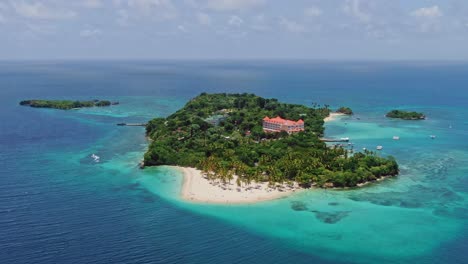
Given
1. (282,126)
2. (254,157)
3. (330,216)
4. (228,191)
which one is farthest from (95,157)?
(330,216)

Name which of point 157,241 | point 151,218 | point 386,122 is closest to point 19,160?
point 151,218

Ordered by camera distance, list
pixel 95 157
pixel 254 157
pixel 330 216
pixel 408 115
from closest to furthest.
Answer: pixel 330 216 → pixel 254 157 → pixel 95 157 → pixel 408 115

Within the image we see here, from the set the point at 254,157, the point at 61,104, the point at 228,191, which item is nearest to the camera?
the point at 228,191

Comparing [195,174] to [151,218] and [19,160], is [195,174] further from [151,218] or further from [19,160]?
[19,160]

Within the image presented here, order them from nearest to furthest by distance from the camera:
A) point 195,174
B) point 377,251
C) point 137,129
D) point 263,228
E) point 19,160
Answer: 1. point 377,251
2. point 263,228
3. point 195,174
4. point 19,160
5. point 137,129

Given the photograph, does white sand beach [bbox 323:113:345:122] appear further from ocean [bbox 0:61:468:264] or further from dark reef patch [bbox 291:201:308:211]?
dark reef patch [bbox 291:201:308:211]

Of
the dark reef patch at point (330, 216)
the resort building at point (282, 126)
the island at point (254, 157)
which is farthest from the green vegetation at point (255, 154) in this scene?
the dark reef patch at point (330, 216)

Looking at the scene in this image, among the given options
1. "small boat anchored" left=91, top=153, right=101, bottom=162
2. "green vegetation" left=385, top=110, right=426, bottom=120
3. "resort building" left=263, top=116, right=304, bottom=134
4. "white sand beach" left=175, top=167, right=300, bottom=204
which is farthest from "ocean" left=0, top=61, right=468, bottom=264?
"green vegetation" left=385, top=110, right=426, bottom=120

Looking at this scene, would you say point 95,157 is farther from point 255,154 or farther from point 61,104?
point 61,104
